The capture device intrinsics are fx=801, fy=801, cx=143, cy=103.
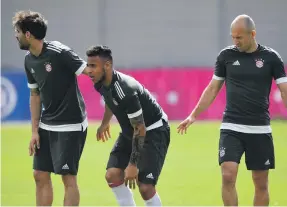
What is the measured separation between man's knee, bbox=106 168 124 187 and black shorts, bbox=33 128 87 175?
0.38 meters

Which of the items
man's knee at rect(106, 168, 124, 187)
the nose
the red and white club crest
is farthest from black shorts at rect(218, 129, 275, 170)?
the red and white club crest

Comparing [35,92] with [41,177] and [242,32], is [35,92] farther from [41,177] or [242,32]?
[242,32]

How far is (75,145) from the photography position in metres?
9.17

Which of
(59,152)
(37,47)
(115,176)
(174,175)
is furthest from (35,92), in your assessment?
(174,175)

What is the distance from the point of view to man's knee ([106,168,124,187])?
30.3ft

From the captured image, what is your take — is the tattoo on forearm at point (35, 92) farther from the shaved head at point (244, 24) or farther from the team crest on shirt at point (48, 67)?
the shaved head at point (244, 24)

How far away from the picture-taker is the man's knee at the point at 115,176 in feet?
30.3

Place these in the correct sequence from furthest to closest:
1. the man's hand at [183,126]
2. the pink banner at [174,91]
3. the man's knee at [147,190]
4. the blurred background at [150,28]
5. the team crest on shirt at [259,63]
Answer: the blurred background at [150,28] → the pink banner at [174,91] → the man's hand at [183,126] → the team crest on shirt at [259,63] → the man's knee at [147,190]

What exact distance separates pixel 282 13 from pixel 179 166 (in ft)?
59.6

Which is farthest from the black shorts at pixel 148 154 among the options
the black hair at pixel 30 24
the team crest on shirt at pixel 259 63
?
the black hair at pixel 30 24

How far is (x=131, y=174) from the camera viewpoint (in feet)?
28.4

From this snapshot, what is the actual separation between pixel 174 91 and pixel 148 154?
15.7 meters

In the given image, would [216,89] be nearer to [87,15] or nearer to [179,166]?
[179,166]

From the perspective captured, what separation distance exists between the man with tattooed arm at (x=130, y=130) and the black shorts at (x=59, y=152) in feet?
1.41
